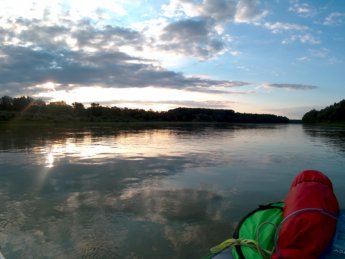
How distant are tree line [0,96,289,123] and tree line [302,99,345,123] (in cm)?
1980

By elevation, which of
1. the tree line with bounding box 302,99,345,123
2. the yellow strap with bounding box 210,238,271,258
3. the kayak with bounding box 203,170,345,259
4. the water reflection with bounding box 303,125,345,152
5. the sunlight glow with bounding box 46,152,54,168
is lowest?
the sunlight glow with bounding box 46,152,54,168

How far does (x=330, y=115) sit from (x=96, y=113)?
6611cm

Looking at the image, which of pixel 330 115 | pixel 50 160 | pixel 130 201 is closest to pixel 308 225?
pixel 130 201

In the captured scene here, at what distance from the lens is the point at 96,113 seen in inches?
3711

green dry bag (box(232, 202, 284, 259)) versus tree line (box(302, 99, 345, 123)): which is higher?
tree line (box(302, 99, 345, 123))

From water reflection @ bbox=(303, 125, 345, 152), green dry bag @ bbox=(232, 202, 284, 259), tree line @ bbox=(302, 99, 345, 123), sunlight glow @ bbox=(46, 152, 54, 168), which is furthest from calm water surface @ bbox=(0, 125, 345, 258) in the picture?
tree line @ bbox=(302, 99, 345, 123)

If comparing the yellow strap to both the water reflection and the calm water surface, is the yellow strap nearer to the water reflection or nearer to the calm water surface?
the calm water surface

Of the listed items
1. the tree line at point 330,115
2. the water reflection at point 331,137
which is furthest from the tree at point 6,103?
the tree line at point 330,115

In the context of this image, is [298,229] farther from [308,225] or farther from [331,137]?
[331,137]

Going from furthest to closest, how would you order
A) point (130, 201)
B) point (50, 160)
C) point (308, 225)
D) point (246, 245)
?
point (50, 160), point (130, 201), point (246, 245), point (308, 225)

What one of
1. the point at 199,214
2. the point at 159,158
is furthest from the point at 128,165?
the point at 199,214

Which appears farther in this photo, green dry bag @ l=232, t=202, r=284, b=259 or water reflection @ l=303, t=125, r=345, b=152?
water reflection @ l=303, t=125, r=345, b=152

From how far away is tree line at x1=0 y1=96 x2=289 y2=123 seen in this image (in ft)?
243

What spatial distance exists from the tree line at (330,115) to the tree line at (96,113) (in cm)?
1980
